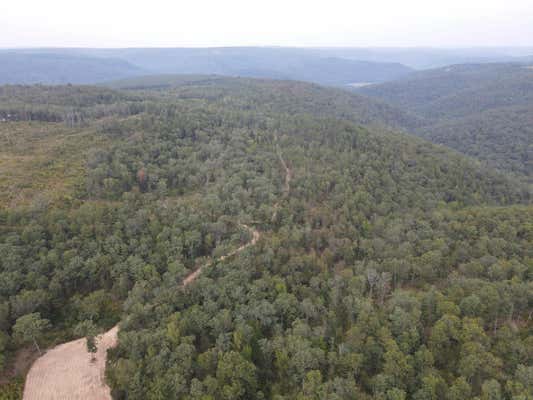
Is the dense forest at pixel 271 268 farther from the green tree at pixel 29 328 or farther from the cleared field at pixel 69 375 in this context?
the cleared field at pixel 69 375

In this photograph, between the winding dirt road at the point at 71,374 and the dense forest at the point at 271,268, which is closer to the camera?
the dense forest at the point at 271,268

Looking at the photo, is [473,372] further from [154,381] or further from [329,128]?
[329,128]

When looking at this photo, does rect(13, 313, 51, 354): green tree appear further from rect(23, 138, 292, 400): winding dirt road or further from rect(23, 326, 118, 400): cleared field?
rect(23, 138, 292, 400): winding dirt road

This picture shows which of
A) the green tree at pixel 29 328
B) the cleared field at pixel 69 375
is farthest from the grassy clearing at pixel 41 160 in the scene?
the cleared field at pixel 69 375

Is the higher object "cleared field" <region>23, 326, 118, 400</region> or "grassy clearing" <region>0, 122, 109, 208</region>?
"grassy clearing" <region>0, 122, 109, 208</region>

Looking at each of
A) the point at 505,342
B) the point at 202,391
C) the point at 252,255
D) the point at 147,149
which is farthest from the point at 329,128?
the point at 202,391

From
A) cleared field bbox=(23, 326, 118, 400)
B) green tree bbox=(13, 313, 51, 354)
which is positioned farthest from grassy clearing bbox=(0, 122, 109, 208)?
cleared field bbox=(23, 326, 118, 400)
